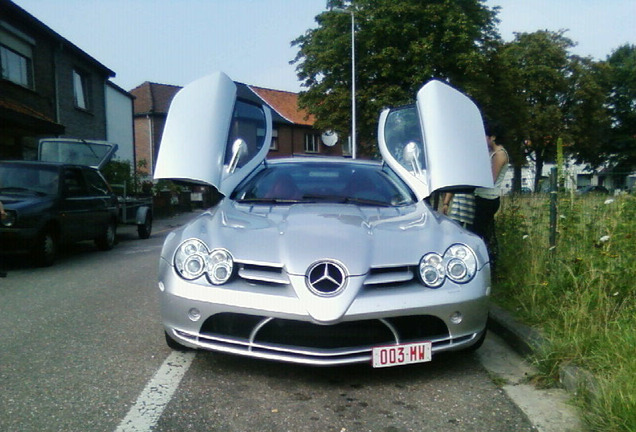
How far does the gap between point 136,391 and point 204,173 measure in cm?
182

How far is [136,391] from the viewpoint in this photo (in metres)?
3.39

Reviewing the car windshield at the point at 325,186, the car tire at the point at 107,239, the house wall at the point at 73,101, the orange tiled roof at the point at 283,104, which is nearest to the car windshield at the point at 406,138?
the car windshield at the point at 325,186

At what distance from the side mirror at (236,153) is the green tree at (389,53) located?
25.0 m

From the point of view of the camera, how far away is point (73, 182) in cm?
972

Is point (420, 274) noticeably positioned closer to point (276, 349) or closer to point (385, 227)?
point (385, 227)

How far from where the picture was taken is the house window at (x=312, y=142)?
51669 millimetres

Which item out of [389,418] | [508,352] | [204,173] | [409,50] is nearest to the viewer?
[389,418]

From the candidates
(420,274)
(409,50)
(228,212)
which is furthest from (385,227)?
(409,50)

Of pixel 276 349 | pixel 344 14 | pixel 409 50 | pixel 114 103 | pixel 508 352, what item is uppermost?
pixel 344 14

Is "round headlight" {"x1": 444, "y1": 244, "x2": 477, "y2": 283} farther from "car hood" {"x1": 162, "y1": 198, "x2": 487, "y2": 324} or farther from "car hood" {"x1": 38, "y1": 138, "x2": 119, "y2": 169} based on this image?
"car hood" {"x1": 38, "y1": 138, "x2": 119, "y2": 169}

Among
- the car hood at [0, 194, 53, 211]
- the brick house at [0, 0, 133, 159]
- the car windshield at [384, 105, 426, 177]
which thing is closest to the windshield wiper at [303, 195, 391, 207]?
the car windshield at [384, 105, 426, 177]

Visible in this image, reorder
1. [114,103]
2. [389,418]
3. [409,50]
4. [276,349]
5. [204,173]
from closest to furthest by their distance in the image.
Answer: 1. [389,418]
2. [276,349]
3. [204,173]
4. [114,103]
5. [409,50]

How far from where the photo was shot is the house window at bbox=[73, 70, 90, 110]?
71.5 ft

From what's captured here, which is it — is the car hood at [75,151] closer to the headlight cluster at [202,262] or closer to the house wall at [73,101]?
the house wall at [73,101]
